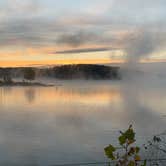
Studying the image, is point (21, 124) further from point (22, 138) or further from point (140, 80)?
point (140, 80)

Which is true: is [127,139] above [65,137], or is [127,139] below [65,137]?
above

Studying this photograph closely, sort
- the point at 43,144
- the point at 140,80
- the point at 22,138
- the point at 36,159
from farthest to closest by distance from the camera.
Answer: the point at 140,80, the point at 22,138, the point at 43,144, the point at 36,159

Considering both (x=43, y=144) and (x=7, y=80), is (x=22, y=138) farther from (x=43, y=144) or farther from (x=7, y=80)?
(x=7, y=80)

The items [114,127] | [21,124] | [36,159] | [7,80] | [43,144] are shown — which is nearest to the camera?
[36,159]

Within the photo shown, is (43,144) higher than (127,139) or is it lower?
lower

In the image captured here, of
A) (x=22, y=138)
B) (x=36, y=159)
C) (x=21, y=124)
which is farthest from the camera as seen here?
(x=21, y=124)

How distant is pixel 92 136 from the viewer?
921cm

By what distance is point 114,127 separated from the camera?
1105 centimetres

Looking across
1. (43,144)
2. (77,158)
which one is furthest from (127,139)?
(43,144)

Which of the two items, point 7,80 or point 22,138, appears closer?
point 22,138

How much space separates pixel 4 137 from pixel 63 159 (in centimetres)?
317

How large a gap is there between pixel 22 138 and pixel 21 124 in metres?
3.25

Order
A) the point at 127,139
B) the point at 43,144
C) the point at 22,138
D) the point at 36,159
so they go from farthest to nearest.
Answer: the point at 22,138
the point at 43,144
the point at 36,159
the point at 127,139

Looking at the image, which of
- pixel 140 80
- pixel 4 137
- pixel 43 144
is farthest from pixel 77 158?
pixel 140 80
